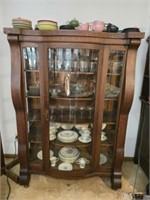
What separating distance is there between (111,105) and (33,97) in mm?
795

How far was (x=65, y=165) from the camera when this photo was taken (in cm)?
177

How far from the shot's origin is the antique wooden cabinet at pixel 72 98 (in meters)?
1.36

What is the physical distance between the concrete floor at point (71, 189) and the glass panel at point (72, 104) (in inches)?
9.3

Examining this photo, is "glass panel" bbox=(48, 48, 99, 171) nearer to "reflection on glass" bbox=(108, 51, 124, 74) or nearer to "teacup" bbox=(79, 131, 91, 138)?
"teacup" bbox=(79, 131, 91, 138)

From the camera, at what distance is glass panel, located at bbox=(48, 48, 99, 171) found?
1.53m

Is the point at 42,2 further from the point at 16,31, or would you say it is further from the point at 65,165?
the point at 65,165

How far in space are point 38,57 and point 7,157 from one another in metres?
1.57

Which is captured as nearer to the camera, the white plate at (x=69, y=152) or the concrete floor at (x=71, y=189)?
the concrete floor at (x=71, y=189)

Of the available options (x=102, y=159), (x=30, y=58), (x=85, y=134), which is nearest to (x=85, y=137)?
(x=85, y=134)

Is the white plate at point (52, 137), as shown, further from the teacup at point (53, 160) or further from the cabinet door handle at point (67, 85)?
the cabinet door handle at point (67, 85)

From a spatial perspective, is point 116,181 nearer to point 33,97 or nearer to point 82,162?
point 82,162

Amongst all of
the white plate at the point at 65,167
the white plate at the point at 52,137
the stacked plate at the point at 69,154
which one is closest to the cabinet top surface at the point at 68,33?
the white plate at the point at 52,137

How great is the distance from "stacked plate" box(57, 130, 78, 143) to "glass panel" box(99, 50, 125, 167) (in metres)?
0.31

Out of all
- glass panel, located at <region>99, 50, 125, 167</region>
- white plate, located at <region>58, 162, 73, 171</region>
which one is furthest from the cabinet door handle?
white plate, located at <region>58, 162, 73, 171</region>
